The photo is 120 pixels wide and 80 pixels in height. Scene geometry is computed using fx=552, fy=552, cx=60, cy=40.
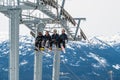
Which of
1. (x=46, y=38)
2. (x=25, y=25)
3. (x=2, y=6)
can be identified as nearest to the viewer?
(x=2, y=6)

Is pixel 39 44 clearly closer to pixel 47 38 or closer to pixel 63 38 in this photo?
pixel 47 38

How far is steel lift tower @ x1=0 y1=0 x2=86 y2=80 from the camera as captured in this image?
51656 millimetres

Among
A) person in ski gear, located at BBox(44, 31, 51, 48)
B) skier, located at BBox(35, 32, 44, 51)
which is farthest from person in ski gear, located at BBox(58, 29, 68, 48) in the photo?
skier, located at BBox(35, 32, 44, 51)

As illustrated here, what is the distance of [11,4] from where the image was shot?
51.4 metres

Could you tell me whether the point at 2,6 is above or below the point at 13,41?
above

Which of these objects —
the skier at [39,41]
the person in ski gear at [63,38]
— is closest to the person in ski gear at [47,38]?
the skier at [39,41]

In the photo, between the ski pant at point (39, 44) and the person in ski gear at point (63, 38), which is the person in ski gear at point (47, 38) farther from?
the person in ski gear at point (63, 38)

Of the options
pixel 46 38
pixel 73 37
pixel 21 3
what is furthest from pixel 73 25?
pixel 21 3

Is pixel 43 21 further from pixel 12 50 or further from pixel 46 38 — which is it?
pixel 12 50

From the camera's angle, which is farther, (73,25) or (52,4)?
(73,25)

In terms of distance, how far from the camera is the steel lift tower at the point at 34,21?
5166 centimetres

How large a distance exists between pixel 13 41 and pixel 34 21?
11.8 meters

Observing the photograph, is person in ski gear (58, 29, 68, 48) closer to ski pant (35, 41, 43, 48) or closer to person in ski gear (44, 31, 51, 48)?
person in ski gear (44, 31, 51, 48)

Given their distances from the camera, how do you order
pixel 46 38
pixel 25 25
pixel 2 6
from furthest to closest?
1. pixel 25 25
2. pixel 46 38
3. pixel 2 6
